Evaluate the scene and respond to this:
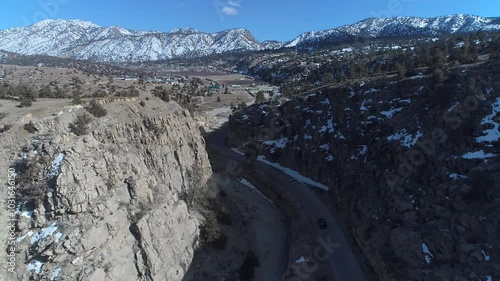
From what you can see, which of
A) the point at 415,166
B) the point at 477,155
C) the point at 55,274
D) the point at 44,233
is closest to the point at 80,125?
the point at 44,233

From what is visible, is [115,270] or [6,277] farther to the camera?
[115,270]

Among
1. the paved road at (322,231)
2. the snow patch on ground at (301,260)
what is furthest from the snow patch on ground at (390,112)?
the snow patch on ground at (301,260)

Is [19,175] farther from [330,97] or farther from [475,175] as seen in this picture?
[330,97]

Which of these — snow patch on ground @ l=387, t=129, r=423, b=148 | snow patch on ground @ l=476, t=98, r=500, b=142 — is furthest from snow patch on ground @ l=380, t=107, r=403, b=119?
snow patch on ground @ l=476, t=98, r=500, b=142

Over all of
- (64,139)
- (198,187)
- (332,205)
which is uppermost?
(64,139)

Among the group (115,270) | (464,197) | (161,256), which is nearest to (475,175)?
(464,197)

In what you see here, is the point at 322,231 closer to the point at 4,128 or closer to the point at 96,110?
the point at 96,110

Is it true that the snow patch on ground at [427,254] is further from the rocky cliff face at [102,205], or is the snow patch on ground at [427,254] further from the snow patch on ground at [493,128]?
the rocky cliff face at [102,205]
